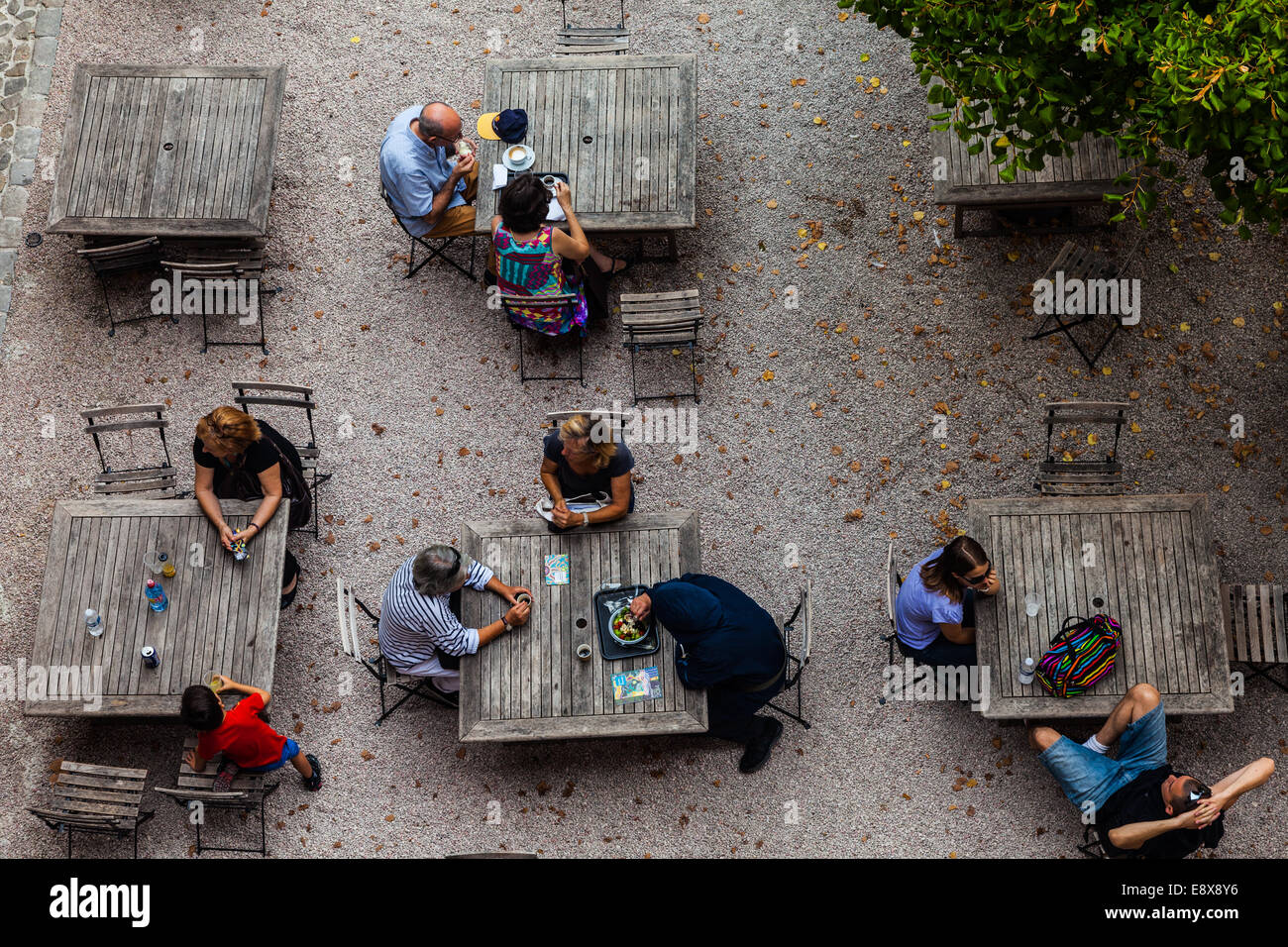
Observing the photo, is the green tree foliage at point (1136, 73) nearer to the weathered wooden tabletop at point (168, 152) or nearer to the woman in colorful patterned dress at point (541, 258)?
the woman in colorful patterned dress at point (541, 258)

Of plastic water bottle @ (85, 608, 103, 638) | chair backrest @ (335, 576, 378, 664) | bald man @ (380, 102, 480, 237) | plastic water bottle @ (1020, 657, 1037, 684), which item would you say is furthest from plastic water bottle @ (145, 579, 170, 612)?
plastic water bottle @ (1020, 657, 1037, 684)

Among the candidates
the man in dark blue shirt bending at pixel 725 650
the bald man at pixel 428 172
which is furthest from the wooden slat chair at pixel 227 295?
the man in dark blue shirt bending at pixel 725 650

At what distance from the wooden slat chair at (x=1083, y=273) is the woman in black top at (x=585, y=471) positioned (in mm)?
3781

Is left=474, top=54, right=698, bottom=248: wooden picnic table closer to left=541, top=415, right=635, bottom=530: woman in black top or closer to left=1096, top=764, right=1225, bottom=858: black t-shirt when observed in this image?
left=541, top=415, right=635, bottom=530: woman in black top

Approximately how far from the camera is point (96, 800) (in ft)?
24.5

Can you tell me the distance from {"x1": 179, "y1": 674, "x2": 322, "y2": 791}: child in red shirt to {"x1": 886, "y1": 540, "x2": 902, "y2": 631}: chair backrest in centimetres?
419

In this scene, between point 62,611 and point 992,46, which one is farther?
point 62,611

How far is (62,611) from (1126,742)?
701cm

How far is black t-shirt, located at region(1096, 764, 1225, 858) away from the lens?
22.6 feet

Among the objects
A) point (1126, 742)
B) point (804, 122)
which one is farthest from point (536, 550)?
point (804, 122)

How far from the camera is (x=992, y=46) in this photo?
21.1 ft

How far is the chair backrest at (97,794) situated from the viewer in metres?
7.36

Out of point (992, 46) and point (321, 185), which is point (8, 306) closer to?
point (321, 185)
